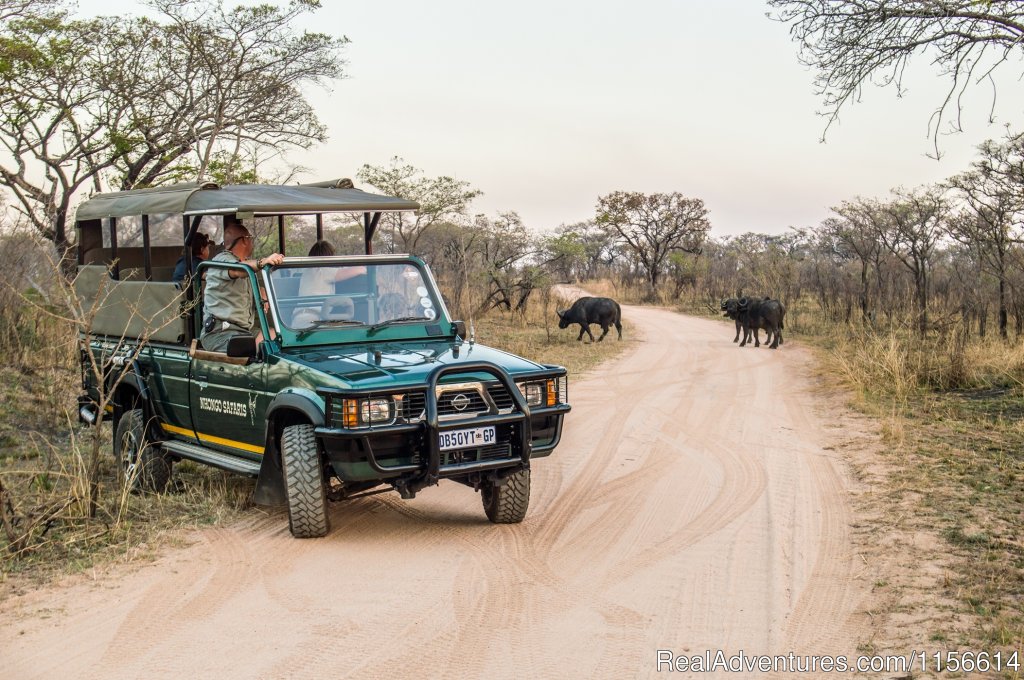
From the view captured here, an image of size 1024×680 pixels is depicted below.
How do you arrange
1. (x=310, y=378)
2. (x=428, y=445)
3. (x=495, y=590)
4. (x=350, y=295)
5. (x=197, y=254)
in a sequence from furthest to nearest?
(x=197, y=254) → (x=350, y=295) → (x=310, y=378) → (x=428, y=445) → (x=495, y=590)

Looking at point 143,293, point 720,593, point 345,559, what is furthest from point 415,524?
point 143,293

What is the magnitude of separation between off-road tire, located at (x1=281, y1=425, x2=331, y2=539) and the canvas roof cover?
1.89 meters

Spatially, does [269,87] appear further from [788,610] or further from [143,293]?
Answer: [788,610]

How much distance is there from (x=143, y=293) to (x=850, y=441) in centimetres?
674

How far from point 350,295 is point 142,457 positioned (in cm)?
216

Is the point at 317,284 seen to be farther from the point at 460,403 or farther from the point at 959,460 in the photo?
the point at 959,460

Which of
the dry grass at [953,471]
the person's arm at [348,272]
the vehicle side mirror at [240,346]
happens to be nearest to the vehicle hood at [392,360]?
the vehicle side mirror at [240,346]

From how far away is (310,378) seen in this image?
641 centimetres

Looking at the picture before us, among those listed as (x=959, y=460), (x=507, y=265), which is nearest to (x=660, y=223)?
(x=507, y=265)

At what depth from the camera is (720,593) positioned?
5.53 m

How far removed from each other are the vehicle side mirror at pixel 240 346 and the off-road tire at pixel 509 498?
5.89 ft

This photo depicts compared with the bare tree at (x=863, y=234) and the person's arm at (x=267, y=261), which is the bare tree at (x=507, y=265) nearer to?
the bare tree at (x=863, y=234)

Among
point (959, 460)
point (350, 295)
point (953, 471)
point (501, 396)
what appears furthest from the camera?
point (959, 460)

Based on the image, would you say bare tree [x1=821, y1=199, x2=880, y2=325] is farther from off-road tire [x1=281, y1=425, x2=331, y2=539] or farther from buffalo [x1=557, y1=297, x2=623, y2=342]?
off-road tire [x1=281, y1=425, x2=331, y2=539]
